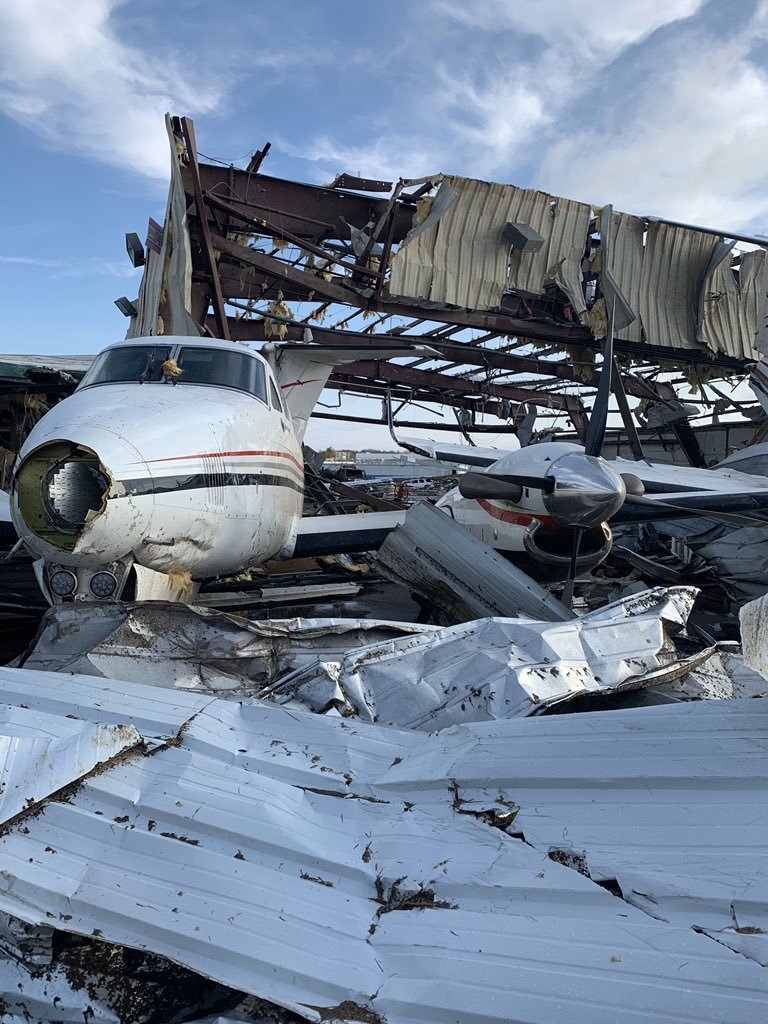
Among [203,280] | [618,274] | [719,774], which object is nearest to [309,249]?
[203,280]

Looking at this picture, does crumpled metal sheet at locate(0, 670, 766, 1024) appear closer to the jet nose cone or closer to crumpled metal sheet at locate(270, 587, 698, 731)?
A: crumpled metal sheet at locate(270, 587, 698, 731)

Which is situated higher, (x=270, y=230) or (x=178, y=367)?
(x=270, y=230)

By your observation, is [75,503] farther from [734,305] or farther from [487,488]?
→ [734,305]

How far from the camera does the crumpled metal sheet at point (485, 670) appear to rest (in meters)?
3.31

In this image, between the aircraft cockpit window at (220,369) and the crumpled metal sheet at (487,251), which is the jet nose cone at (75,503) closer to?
the aircraft cockpit window at (220,369)

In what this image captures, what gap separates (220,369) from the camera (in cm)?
623

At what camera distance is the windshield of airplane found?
5.89 meters

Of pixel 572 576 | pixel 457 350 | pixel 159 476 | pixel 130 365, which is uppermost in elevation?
pixel 457 350

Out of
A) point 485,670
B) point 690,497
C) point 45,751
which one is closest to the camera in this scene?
point 45,751

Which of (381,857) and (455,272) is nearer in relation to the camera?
(381,857)

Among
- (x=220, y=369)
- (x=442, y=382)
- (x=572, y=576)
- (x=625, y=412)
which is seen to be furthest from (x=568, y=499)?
(x=442, y=382)

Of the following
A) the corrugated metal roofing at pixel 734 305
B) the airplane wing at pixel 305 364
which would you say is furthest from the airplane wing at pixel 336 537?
the corrugated metal roofing at pixel 734 305

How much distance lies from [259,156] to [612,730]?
32.0 ft

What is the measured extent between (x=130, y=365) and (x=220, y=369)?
80cm
